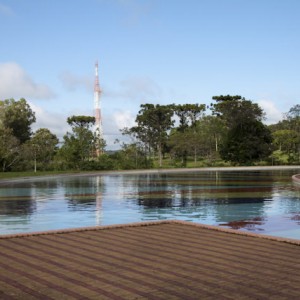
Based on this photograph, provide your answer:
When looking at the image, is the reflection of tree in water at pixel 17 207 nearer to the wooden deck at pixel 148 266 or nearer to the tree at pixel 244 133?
the wooden deck at pixel 148 266

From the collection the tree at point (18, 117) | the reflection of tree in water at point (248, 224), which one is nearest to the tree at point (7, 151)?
the tree at point (18, 117)

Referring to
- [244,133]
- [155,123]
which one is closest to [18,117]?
[155,123]

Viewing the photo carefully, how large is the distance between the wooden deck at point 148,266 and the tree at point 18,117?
53.7 meters

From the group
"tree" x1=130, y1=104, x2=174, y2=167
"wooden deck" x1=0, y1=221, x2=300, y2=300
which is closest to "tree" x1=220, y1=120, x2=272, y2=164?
"tree" x1=130, y1=104, x2=174, y2=167

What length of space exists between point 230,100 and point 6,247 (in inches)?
2396

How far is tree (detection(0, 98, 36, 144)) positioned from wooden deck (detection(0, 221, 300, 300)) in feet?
176

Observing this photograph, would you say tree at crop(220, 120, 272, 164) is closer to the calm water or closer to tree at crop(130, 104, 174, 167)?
tree at crop(130, 104, 174, 167)

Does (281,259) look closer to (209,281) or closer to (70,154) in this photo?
(209,281)

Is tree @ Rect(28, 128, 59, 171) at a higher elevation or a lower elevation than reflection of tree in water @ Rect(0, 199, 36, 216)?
higher

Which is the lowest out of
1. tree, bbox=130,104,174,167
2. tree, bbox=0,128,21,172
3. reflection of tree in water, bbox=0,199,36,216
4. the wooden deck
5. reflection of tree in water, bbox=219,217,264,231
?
reflection of tree in water, bbox=219,217,264,231

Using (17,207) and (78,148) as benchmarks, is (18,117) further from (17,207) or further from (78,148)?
(17,207)

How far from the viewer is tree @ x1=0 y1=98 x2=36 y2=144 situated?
192 feet

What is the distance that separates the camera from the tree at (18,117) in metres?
58.6

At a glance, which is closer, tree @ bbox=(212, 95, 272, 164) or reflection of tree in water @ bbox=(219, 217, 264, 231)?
reflection of tree in water @ bbox=(219, 217, 264, 231)
